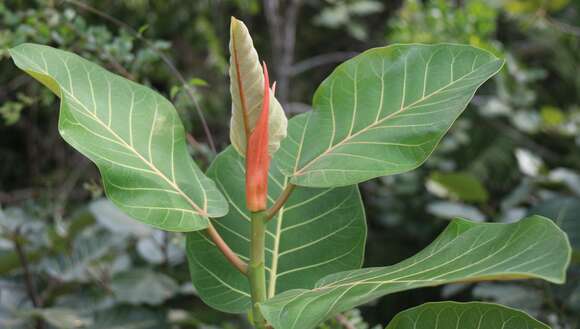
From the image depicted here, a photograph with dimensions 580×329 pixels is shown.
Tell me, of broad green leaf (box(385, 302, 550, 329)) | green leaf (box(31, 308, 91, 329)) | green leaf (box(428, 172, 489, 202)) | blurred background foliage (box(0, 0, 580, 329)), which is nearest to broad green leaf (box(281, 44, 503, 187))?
broad green leaf (box(385, 302, 550, 329))

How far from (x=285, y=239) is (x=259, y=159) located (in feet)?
0.53

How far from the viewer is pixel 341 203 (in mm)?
727

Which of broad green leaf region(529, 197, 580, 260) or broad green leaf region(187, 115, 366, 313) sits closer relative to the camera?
broad green leaf region(187, 115, 366, 313)

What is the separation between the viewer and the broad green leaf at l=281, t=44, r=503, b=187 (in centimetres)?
60

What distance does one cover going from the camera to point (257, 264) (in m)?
0.61

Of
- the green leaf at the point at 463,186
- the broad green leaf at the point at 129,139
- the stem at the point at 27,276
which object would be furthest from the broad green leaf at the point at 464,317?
the green leaf at the point at 463,186

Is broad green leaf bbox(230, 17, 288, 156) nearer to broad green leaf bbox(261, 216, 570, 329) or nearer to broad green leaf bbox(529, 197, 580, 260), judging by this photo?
broad green leaf bbox(261, 216, 570, 329)

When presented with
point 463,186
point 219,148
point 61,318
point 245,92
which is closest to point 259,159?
point 245,92

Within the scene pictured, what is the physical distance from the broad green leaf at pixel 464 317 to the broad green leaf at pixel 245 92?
21 cm

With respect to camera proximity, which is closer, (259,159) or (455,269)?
(455,269)

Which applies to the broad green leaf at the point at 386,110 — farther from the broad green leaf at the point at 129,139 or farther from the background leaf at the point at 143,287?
the background leaf at the point at 143,287

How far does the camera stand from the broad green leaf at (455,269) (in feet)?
1.45

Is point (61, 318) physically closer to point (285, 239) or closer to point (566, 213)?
point (285, 239)

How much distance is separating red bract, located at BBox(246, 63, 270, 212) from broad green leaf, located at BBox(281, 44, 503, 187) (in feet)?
0.12
